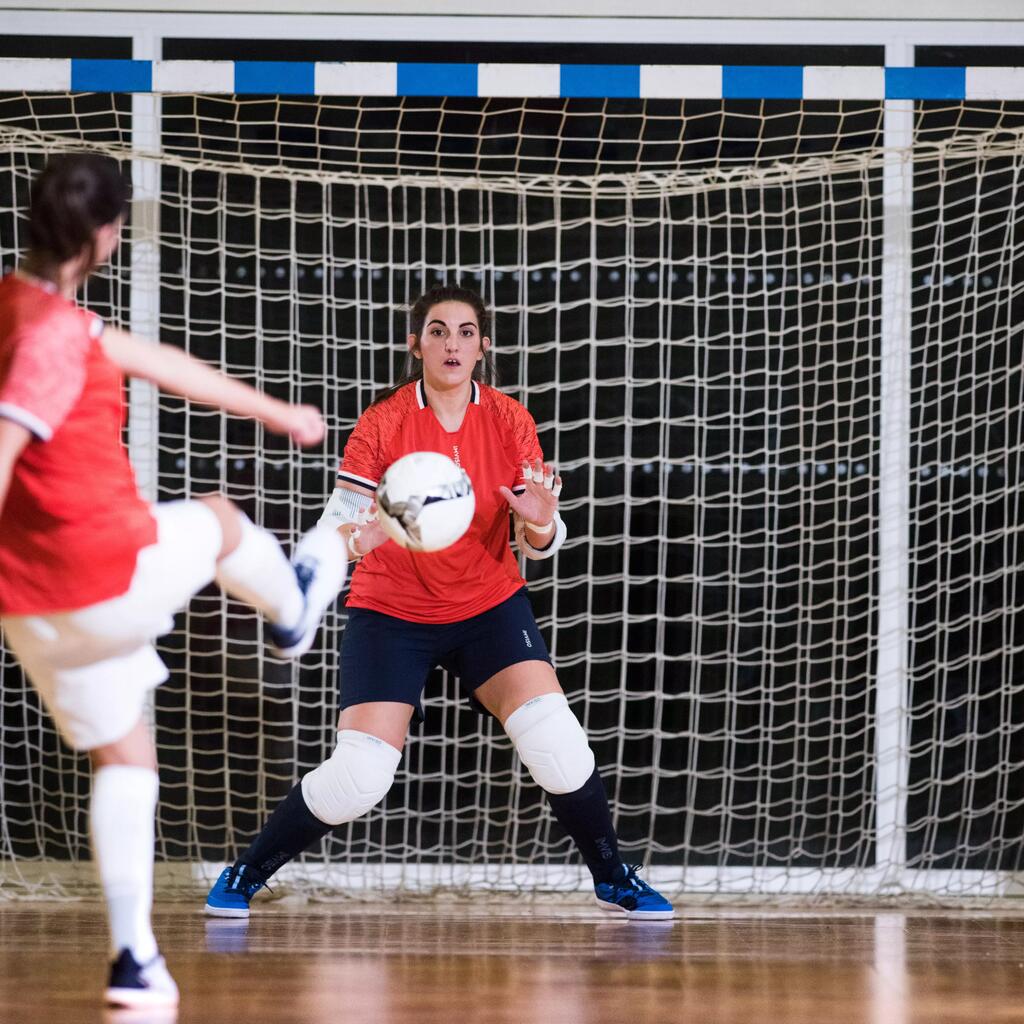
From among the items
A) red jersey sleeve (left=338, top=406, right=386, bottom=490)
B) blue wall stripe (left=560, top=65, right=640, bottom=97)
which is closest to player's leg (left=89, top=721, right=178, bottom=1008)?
red jersey sleeve (left=338, top=406, right=386, bottom=490)

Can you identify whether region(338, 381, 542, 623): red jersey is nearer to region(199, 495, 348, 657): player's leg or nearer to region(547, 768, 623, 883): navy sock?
region(547, 768, 623, 883): navy sock

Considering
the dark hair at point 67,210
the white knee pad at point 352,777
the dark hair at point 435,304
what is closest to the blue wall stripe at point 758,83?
the dark hair at point 435,304

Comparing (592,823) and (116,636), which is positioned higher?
(116,636)

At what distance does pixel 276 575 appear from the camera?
226 cm

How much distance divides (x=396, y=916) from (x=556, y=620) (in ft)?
4.15

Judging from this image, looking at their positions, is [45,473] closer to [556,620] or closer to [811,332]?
[556,620]

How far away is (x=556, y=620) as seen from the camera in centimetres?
450

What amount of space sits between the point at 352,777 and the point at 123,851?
3.60 feet

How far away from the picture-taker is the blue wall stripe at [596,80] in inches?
178

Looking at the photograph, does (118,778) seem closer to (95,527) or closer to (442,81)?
(95,527)

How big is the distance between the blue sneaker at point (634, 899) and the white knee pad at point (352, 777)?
66cm

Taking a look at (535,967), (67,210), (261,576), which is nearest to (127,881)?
(261,576)

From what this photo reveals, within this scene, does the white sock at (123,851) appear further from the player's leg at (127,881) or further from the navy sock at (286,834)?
the navy sock at (286,834)

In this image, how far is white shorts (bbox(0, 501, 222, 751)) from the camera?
2.01 m
